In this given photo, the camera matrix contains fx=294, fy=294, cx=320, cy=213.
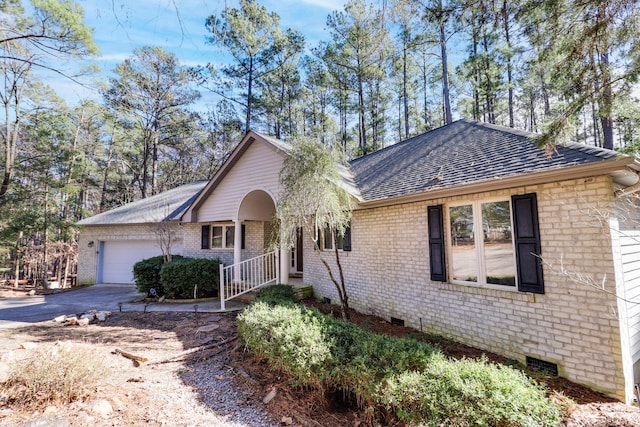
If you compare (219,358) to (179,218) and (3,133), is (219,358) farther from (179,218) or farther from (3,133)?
(3,133)

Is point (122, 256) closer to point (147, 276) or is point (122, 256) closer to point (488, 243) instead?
point (147, 276)

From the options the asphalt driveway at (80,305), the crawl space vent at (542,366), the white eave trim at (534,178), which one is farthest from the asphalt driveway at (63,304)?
the crawl space vent at (542,366)

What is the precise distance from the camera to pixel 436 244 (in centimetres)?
611

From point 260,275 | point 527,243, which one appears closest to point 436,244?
point 527,243

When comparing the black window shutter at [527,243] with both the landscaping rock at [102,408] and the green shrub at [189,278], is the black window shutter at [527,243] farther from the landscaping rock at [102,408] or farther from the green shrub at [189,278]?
the green shrub at [189,278]

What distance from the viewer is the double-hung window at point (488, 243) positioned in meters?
4.66

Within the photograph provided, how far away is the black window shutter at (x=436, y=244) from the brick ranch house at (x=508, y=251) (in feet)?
0.07

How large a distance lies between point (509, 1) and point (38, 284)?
26103mm

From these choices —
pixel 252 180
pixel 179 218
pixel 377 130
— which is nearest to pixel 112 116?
pixel 179 218

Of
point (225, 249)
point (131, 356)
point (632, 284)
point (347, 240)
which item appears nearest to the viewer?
point (632, 284)

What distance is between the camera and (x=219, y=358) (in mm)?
5629

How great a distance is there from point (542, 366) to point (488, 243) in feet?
6.59

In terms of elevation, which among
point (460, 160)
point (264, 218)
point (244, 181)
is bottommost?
point (264, 218)

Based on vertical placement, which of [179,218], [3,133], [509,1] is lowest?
[179,218]
